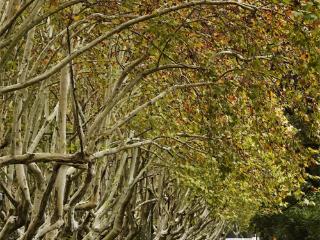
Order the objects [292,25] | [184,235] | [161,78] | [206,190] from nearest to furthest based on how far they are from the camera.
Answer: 1. [292,25]
2. [161,78]
3. [206,190]
4. [184,235]

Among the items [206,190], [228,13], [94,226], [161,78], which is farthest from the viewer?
[206,190]

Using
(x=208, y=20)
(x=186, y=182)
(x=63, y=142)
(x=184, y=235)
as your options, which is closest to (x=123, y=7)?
(x=208, y=20)

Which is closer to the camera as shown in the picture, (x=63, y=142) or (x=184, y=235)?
(x=63, y=142)

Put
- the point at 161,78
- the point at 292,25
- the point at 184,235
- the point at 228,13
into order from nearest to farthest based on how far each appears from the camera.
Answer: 1. the point at 292,25
2. the point at 228,13
3. the point at 161,78
4. the point at 184,235

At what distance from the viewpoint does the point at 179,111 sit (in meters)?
12.8

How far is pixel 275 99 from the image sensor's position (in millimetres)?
9555

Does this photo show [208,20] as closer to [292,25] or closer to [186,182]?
[292,25]

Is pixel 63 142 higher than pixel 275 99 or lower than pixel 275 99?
lower

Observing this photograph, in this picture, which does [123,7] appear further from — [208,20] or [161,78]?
[161,78]

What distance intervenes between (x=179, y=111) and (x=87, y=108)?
8.21ft

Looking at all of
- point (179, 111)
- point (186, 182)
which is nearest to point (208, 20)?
point (179, 111)

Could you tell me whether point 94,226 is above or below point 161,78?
below

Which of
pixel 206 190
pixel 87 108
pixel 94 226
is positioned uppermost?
A: pixel 87 108

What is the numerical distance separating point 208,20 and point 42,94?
3139mm
